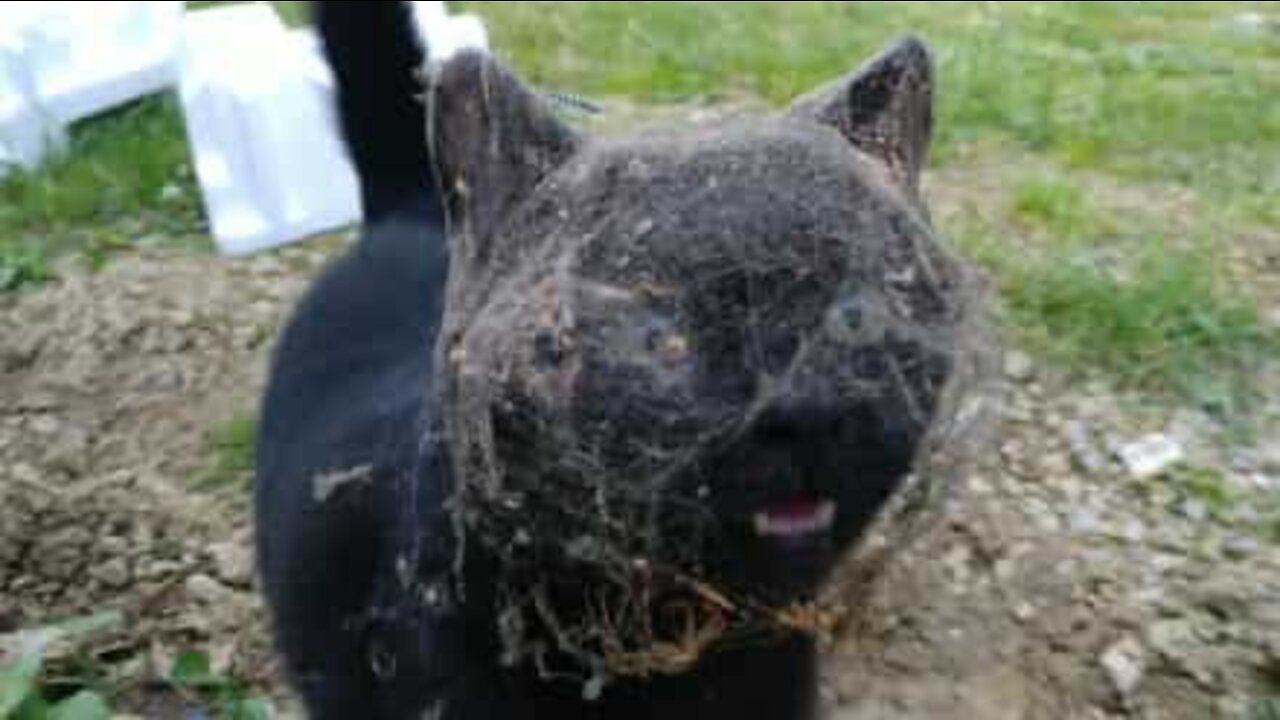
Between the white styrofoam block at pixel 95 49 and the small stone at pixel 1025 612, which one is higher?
the white styrofoam block at pixel 95 49

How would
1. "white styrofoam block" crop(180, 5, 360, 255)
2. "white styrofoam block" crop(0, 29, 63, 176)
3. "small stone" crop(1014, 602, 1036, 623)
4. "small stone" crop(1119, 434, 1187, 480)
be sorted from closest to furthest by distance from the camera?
1. "small stone" crop(1014, 602, 1036, 623)
2. "small stone" crop(1119, 434, 1187, 480)
3. "white styrofoam block" crop(180, 5, 360, 255)
4. "white styrofoam block" crop(0, 29, 63, 176)

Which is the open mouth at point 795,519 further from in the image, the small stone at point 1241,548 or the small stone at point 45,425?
the small stone at point 45,425

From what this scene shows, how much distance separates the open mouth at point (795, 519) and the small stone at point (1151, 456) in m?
1.48

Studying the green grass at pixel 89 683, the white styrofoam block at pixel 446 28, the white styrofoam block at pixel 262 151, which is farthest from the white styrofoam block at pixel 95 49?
the green grass at pixel 89 683

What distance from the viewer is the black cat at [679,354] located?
3.56 ft

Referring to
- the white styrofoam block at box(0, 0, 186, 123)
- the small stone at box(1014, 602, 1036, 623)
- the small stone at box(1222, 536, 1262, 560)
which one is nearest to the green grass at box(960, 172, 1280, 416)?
the small stone at box(1222, 536, 1262, 560)

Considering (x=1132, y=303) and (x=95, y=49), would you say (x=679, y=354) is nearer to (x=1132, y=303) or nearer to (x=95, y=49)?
(x=1132, y=303)

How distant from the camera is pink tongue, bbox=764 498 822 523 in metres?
1.14

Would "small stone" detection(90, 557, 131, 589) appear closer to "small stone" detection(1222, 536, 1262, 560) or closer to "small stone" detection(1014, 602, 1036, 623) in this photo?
"small stone" detection(1014, 602, 1036, 623)

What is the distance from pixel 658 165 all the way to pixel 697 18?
3.86 m

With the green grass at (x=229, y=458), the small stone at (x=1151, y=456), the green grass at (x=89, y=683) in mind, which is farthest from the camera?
the green grass at (x=229, y=458)

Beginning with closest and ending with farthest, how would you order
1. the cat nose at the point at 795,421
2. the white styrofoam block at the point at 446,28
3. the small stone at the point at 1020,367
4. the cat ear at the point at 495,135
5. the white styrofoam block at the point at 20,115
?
the cat nose at the point at 795,421 → the cat ear at the point at 495,135 → the small stone at the point at 1020,367 → the white styrofoam block at the point at 446,28 → the white styrofoam block at the point at 20,115

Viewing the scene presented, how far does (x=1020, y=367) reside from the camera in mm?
2756

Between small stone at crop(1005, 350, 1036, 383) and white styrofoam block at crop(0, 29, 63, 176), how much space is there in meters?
2.22
